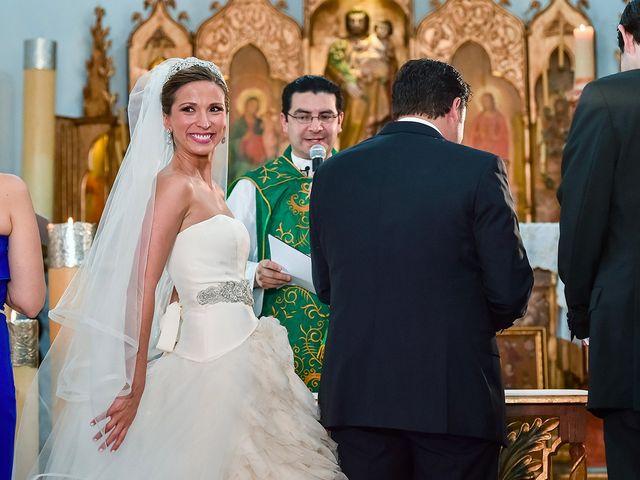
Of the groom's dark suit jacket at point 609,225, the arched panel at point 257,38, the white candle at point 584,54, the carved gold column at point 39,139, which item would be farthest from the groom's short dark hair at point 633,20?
the carved gold column at point 39,139

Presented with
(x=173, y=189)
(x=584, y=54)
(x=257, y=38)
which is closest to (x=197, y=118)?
(x=173, y=189)

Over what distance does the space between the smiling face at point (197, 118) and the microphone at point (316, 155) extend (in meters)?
0.68

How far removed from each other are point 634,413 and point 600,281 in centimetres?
36

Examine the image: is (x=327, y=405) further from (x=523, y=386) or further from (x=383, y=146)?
(x=523, y=386)

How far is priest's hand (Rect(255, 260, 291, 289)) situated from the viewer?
151 inches

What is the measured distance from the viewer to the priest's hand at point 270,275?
3.85 m

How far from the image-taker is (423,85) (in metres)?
3.03

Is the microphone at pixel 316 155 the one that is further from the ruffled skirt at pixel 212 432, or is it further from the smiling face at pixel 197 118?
the ruffled skirt at pixel 212 432

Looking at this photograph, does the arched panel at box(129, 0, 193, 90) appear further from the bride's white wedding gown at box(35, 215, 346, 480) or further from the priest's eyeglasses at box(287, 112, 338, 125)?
the bride's white wedding gown at box(35, 215, 346, 480)

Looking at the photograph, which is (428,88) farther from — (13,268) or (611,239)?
(13,268)

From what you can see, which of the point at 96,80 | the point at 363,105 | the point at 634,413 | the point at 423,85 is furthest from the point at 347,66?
the point at 634,413

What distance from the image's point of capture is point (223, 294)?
3.10 meters

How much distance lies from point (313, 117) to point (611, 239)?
1.70m

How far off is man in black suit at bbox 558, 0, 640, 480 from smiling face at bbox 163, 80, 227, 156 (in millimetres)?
1087
